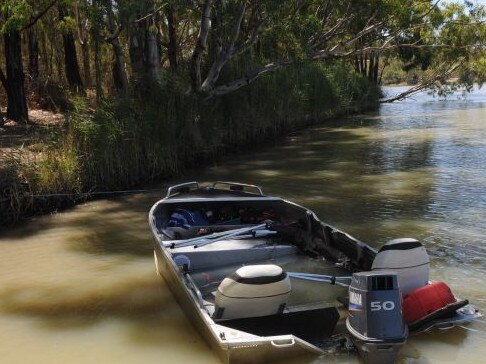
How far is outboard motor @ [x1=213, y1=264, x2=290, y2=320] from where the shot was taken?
4773mm

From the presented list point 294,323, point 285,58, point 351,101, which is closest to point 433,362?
point 294,323

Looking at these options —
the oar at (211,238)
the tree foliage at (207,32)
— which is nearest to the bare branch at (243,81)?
the tree foliage at (207,32)

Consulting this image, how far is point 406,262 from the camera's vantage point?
522 centimetres

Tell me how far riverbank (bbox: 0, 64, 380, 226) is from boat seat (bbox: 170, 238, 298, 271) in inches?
193

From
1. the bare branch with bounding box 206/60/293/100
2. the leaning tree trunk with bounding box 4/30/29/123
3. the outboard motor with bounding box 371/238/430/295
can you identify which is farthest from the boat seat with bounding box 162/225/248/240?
the leaning tree trunk with bounding box 4/30/29/123

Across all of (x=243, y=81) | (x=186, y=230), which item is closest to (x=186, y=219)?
(x=186, y=230)

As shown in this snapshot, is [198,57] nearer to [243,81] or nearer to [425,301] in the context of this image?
[243,81]

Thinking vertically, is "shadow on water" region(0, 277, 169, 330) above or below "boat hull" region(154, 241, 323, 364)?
below

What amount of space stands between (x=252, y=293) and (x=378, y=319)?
3.43ft

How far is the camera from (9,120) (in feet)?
55.7

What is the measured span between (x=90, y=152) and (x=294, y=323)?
26.0 feet

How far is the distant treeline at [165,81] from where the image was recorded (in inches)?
468

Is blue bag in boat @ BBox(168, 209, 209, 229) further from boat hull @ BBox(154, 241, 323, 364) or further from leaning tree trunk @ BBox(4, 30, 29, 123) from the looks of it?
leaning tree trunk @ BBox(4, 30, 29, 123)

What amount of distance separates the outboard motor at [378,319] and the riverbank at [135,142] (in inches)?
298
